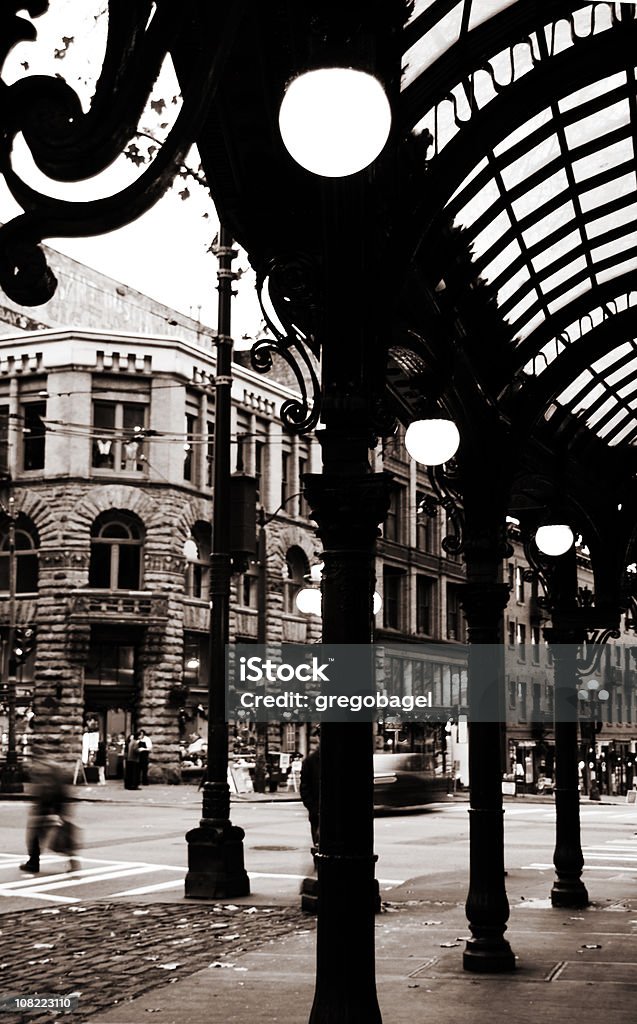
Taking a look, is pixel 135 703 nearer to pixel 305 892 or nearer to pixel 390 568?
pixel 390 568

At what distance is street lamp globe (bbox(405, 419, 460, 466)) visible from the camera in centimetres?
838

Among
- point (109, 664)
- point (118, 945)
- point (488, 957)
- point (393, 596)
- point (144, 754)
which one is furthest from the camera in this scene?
point (393, 596)

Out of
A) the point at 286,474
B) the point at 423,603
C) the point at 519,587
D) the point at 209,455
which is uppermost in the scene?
the point at 286,474

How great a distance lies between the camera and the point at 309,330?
20.3 ft

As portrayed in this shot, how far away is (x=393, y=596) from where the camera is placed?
65.9 meters

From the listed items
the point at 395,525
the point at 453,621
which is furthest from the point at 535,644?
the point at 395,525

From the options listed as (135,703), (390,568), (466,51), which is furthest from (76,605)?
(466,51)

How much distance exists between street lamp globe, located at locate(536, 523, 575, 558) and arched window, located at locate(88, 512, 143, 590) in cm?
3465

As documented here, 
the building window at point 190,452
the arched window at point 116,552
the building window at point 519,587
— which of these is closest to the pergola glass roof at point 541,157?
the arched window at point 116,552

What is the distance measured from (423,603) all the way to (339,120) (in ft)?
213

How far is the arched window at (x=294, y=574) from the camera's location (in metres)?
54.8

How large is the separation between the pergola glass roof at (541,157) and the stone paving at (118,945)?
5.51 metres

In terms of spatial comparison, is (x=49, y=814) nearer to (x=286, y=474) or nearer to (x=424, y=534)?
(x=286, y=474)

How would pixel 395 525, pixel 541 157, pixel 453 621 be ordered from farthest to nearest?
pixel 453 621 < pixel 395 525 < pixel 541 157
